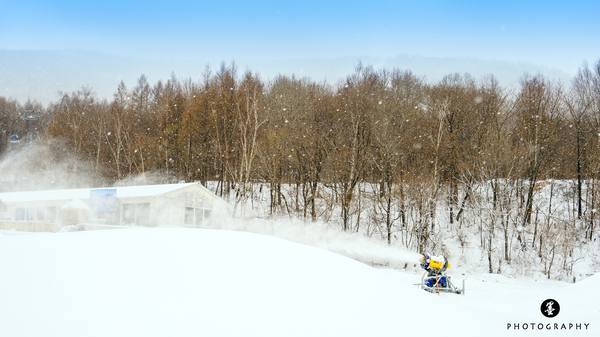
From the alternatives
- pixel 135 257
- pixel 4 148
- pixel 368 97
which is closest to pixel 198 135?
pixel 368 97

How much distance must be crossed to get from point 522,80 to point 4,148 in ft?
252

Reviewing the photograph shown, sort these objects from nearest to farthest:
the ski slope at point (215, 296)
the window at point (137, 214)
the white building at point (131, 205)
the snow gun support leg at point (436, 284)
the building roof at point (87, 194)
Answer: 1. the ski slope at point (215, 296)
2. the snow gun support leg at point (436, 284)
3. the white building at point (131, 205)
4. the window at point (137, 214)
5. the building roof at point (87, 194)

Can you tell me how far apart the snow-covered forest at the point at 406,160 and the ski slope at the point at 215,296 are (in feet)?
62.3

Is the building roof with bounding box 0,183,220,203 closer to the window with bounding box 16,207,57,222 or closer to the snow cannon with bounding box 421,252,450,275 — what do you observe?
the window with bounding box 16,207,57,222

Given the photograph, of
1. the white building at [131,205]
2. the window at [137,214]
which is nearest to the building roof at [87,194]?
the white building at [131,205]

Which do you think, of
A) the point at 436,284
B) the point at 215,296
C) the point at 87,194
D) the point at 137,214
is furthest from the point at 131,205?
the point at 215,296

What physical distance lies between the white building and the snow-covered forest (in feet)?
21.1

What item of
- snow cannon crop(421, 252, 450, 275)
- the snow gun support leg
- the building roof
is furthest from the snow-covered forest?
snow cannon crop(421, 252, 450, 275)

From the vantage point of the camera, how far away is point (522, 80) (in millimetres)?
44562

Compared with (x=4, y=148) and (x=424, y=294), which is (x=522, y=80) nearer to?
(x=424, y=294)

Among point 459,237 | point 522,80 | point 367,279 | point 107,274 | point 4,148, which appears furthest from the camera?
point 4,148

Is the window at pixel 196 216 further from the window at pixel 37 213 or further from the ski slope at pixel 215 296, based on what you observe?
the ski slope at pixel 215 296

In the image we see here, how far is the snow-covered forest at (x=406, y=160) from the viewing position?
27969 mm

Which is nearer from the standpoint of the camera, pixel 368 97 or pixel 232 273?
pixel 232 273
